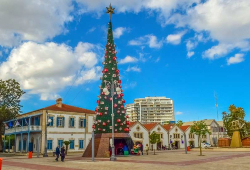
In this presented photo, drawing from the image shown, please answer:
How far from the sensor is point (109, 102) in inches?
1094

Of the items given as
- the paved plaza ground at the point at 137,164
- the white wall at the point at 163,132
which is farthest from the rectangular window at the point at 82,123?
the white wall at the point at 163,132

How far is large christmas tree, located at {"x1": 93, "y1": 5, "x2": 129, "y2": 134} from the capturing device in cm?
2731

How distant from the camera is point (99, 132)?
27.4 metres

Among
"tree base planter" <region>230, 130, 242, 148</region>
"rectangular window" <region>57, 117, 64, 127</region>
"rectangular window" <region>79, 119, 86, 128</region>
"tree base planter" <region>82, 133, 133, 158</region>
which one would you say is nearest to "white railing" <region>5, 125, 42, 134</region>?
"rectangular window" <region>57, 117, 64, 127</region>

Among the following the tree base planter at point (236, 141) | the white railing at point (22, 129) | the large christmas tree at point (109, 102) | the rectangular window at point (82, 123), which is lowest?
the tree base planter at point (236, 141)

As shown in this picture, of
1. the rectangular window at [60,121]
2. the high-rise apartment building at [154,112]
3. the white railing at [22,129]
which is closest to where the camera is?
the white railing at [22,129]

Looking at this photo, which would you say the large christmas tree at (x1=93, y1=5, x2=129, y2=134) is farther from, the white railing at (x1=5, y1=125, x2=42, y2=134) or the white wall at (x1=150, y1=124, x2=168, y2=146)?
the white wall at (x1=150, y1=124, x2=168, y2=146)

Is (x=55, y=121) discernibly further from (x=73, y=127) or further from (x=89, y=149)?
(x=89, y=149)

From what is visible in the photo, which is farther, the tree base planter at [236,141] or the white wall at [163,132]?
the white wall at [163,132]

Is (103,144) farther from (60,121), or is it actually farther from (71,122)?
(71,122)

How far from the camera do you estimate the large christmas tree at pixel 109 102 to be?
27312 millimetres

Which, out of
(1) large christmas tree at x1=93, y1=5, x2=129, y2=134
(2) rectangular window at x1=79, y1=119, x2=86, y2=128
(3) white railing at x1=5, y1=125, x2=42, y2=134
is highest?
(1) large christmas tree at x1=93, y1=5, x2=129, y2=134

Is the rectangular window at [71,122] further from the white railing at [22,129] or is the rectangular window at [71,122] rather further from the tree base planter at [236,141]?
the tree base planter at [236,141]

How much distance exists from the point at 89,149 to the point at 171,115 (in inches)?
6149
